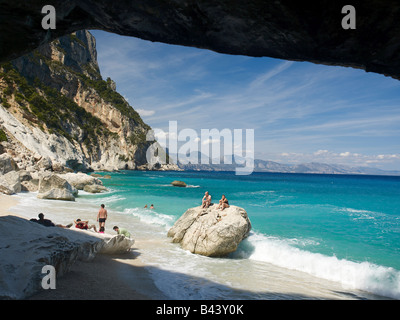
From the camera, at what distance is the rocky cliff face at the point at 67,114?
42969 mm

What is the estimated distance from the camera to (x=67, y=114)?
78.9 meters

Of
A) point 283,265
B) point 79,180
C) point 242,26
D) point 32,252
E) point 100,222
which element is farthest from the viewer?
point 79,180

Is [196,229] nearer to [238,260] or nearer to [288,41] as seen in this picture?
[238,260]

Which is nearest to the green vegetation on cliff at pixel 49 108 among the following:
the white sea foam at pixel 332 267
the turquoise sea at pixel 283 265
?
the turquoise sea at pixel 283 265

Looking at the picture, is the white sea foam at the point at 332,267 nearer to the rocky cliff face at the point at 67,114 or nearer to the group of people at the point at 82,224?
the group of people at the point at 82,224

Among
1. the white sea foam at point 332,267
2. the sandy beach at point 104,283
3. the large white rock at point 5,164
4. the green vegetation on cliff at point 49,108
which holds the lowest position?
the white sea foam at point 332,267

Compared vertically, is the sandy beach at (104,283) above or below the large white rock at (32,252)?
below

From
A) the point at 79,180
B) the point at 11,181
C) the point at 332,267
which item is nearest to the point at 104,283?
the point at 332,267

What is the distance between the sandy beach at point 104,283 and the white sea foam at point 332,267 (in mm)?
6042

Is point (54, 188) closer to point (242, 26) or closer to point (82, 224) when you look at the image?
point (82, 224)

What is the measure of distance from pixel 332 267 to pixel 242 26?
1127 centimetres

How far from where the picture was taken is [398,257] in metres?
13.1

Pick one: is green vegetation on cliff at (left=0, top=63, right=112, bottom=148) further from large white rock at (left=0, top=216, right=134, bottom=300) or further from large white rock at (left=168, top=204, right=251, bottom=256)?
large white rock at (left=0, top=216, right=134, bottom=300)
